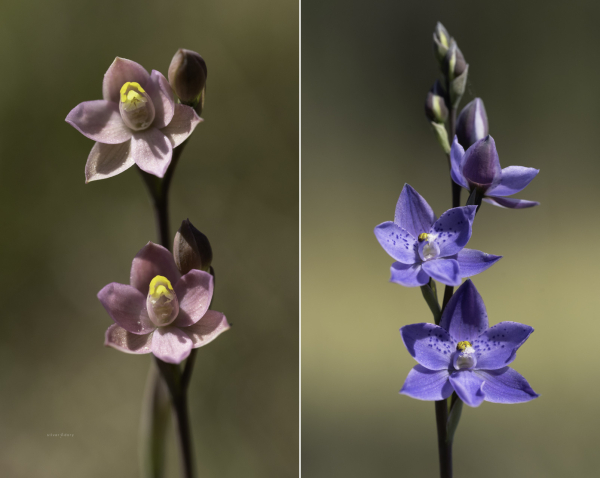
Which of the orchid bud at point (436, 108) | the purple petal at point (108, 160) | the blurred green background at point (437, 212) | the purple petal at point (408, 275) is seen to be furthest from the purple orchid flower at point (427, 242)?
the blurred green background at point (437, 212)

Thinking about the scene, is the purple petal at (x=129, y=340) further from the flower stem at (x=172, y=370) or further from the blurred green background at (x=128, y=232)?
the blurred green background at (x=128, y=232)

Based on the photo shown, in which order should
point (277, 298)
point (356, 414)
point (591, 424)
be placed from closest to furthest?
1. point (277, 298)
2. point (591, 424)
3. point (356, 414)

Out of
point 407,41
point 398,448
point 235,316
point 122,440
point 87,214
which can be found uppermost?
point 407,41

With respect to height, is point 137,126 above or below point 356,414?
above

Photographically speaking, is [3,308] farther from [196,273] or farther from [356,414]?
[356,414]

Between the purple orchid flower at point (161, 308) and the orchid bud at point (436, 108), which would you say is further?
the orchid bud at point (436, 108)

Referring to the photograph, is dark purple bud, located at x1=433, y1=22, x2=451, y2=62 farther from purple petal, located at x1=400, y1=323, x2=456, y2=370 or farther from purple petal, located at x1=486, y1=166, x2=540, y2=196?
purple petal, located at x1=400, y1=323, x2=456, y2=370

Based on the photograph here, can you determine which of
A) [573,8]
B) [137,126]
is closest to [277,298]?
[137,126]
